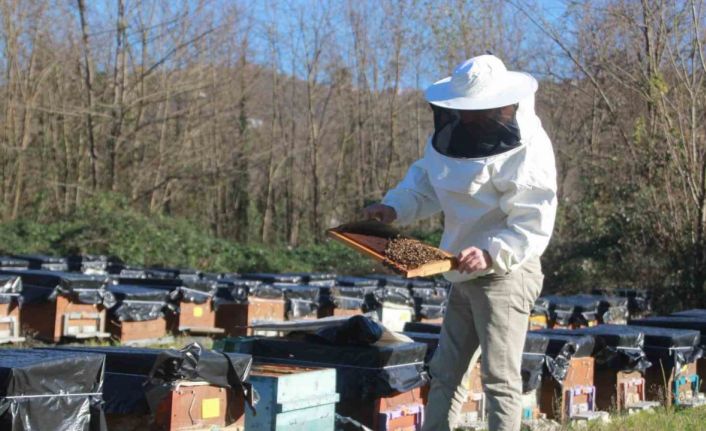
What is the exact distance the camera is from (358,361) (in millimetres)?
5090

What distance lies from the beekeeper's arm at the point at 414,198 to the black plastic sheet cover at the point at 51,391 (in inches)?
57.1

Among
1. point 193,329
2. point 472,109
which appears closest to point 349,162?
point 193,329

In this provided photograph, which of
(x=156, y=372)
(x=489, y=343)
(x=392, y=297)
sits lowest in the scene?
(x=392, y=297)

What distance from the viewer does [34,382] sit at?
3645mm

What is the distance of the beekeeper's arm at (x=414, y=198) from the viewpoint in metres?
4.21

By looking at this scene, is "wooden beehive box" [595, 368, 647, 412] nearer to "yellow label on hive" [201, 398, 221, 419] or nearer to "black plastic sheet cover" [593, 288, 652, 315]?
"yellow label on hive" [201, 398, 221, 419]

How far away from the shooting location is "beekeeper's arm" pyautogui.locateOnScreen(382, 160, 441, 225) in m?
4.21

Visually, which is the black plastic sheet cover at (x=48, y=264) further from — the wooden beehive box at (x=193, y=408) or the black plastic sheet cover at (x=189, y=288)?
the wooden beehive box at (x=193, y=408)

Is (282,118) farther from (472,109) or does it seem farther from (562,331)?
(472,109)

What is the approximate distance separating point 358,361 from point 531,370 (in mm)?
1488

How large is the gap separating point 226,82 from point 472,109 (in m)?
21.8

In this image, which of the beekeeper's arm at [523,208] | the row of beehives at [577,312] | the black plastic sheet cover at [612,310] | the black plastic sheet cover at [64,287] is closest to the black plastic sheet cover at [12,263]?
the black plastic sheet cover at [64,287]

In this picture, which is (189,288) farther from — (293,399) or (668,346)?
(293,399)

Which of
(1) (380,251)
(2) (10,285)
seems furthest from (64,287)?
(1) (380,251)
